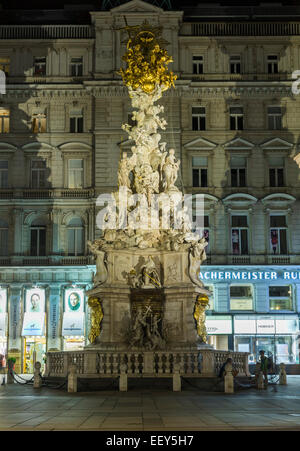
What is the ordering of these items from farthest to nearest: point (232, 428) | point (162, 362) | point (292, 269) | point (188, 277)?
point (292, 269) < point (188, 277) < point (162, 362) < point (232, 428)

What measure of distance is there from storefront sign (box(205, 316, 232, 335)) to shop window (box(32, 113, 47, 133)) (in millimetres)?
17495

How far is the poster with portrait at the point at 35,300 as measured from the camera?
44844 millimetres

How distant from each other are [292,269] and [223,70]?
48.8 feet

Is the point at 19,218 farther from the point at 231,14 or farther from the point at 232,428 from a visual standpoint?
the point at 232,428

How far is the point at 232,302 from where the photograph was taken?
4612cm

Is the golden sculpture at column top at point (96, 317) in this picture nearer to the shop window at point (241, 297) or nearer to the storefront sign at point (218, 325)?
the storefront sign at point (218, 325)

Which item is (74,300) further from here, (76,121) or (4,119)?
(4,119)

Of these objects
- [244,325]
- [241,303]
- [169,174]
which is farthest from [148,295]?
[241,303]

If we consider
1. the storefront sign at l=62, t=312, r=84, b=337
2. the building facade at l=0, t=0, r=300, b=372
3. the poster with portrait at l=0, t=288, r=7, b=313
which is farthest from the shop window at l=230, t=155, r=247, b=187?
the poster with portrait at l=0, t=288, r=7, b=313

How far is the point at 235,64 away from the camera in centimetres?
4891

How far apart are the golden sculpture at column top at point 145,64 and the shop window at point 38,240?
19.0 meters

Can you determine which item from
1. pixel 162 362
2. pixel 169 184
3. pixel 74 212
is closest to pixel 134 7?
pixel 74 212

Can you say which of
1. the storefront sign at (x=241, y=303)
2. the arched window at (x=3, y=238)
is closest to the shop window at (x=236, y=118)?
the storefront sign at (x=241, y=303)

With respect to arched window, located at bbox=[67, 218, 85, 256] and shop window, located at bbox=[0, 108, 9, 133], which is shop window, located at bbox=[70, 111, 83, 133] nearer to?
shop window, located at bbox=[0, 108, 9, 133]
